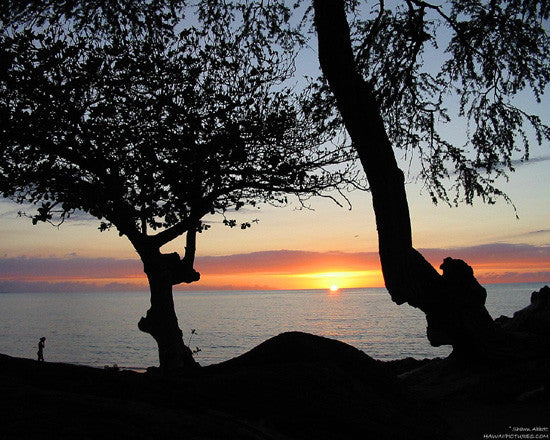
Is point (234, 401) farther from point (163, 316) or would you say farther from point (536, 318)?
point (163, 316)

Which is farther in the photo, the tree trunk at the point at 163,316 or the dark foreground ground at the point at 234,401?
the tree trunk at the point at 163,316

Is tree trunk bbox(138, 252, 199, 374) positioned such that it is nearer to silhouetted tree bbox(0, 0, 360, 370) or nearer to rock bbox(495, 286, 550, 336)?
silhouetted tree bbox(0, 0, 360, 370)

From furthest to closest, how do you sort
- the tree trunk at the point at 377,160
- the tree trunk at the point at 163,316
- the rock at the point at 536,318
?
the tree trunk at the point at 163,316 → the rock at the point at 536,318 → the tree trunk at the point at 377,160

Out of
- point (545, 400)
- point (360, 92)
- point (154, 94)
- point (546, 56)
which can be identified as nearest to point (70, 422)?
point (360, 92)

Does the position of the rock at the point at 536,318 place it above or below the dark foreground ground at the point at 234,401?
below

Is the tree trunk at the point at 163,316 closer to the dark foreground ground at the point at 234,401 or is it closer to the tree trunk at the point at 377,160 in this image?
the tree trunk at the point at 377,160

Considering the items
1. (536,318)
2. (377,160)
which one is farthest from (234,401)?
(536,318)

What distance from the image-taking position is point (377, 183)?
1005cm

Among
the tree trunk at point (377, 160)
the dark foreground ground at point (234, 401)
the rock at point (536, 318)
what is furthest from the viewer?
the rock at point (536, 318)

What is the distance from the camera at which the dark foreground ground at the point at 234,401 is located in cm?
230

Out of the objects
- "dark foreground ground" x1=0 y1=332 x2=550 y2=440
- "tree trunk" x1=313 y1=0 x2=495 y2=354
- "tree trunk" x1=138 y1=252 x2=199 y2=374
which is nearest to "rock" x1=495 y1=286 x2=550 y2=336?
"tree trunk" x1=313 y1=0 x2=495 y2=354

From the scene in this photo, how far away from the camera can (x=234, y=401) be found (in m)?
3.07

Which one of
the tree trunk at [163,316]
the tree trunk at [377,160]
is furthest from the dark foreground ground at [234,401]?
the tree trunk at [163,316]

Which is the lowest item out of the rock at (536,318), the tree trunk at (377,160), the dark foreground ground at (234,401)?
the rock at (536,318)
